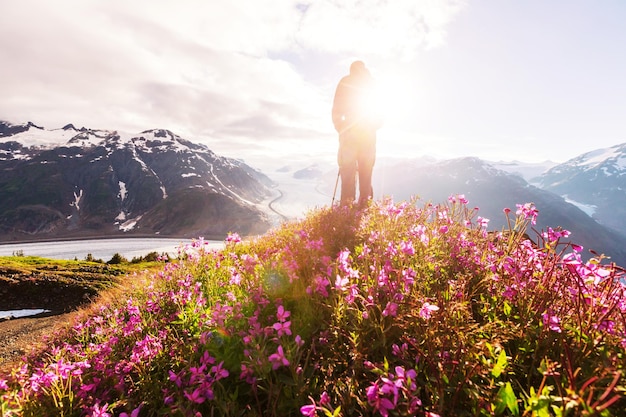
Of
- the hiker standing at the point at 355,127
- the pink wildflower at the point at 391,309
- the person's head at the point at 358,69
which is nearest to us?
the pink wildflower at the point at 391,309

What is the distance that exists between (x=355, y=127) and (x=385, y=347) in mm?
12321

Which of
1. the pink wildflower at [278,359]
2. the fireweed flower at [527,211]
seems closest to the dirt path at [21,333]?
the pink wildflower at [278,359]

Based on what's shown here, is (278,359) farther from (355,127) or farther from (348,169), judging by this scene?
(355,127)

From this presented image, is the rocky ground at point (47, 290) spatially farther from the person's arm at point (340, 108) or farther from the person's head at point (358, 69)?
the person's head at point (358, 69)

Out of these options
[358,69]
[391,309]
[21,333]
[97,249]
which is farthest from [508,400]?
[97,249]

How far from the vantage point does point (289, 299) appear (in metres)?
4.08

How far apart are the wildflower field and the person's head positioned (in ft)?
38.7

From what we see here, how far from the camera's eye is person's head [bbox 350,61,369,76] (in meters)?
14.7

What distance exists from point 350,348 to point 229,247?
18.0ft

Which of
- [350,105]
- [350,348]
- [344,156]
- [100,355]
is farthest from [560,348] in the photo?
[350,105]

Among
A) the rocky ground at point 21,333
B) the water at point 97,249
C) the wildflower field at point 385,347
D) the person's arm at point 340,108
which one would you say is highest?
the person's arm at point 340,108

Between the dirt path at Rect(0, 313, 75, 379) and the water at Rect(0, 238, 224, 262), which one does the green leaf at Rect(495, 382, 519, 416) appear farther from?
the water at Rect(0, 238, 224, 262)

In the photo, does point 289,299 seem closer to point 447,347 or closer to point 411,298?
point 411,298

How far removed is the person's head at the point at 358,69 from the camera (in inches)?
579
